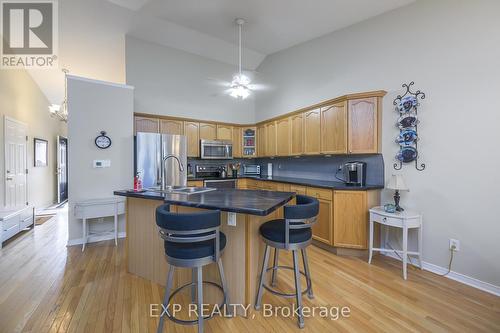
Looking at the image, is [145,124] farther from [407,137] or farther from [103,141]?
[407,137]

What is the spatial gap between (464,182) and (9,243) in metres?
6.42

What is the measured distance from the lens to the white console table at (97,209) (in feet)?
11.0

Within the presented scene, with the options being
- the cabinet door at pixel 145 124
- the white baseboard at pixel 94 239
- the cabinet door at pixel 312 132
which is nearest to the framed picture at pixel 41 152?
the cabinet door at pixel 145 124

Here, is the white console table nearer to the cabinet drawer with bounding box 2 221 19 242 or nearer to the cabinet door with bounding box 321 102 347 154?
the cabinet drawer with bounding box 2 221 19 242

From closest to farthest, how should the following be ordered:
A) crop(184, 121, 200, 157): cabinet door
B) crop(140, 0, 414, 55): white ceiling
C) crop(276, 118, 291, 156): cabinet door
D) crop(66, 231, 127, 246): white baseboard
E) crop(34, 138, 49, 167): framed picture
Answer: crop(140, 0, 414, 55): white ceiling → crop(66, 231, 127, 246): white baseboard → crop(276, 118, 291, 156): cabinet door → crop(184, 121, 200, 157): cabinet door → crop(34, 138, 49, 167): framed picture

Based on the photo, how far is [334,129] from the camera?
3518 mm

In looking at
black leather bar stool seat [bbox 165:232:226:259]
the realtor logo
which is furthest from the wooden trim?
black leather bar stool seat [bbox 165:232:226:259]

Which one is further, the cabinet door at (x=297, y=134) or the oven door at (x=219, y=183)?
the oven door at (x=219, y=183)

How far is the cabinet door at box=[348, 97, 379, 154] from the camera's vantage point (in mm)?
3139

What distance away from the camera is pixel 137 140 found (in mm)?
3877

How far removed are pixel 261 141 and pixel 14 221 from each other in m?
4.84

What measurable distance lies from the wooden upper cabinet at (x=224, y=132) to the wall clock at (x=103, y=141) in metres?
2.31

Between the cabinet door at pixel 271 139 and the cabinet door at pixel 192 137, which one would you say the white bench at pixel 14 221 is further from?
the cabinet door at pixel 271 139

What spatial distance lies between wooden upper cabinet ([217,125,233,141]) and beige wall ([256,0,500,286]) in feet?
9.88
